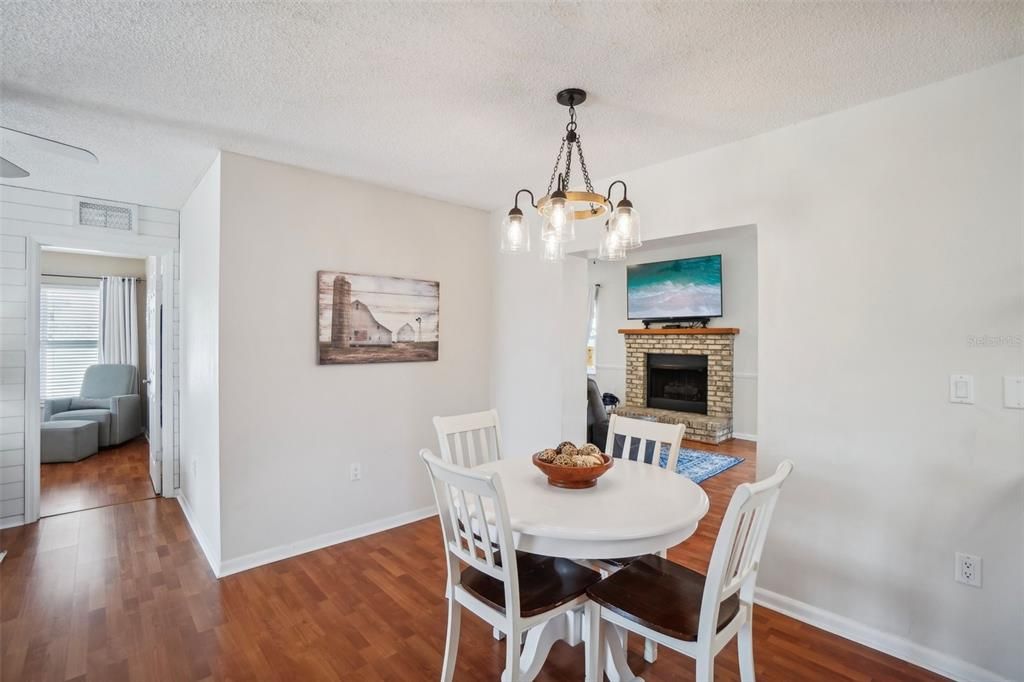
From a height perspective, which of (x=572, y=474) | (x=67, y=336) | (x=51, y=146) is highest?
(x=51, y=146)

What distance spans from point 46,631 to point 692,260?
6.72 metres

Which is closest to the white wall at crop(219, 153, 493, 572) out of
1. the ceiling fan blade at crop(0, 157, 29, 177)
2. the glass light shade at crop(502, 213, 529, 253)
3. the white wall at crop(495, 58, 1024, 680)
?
the ceiling fan blade at crop(0, 157, 29, 177)

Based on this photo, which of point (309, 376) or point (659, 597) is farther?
point (309, 376)

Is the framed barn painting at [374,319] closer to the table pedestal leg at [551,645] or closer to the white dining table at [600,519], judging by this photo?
the white dining table at [600,519]

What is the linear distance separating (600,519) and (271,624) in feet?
5.69

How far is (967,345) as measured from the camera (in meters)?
1.90

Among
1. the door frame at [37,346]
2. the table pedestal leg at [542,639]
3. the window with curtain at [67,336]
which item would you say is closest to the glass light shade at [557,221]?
the table pedestal leg at [542,639]

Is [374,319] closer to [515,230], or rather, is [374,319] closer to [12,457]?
[515,230]

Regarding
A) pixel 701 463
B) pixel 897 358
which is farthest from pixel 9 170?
pixel 701 463

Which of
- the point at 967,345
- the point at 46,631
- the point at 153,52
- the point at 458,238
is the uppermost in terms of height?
the point at 153,52

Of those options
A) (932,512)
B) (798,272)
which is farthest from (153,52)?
(932,512)

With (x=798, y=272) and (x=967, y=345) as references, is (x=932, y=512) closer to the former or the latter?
(x=967, y=345)

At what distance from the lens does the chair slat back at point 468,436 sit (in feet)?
7.98

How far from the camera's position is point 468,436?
254 centimetres
